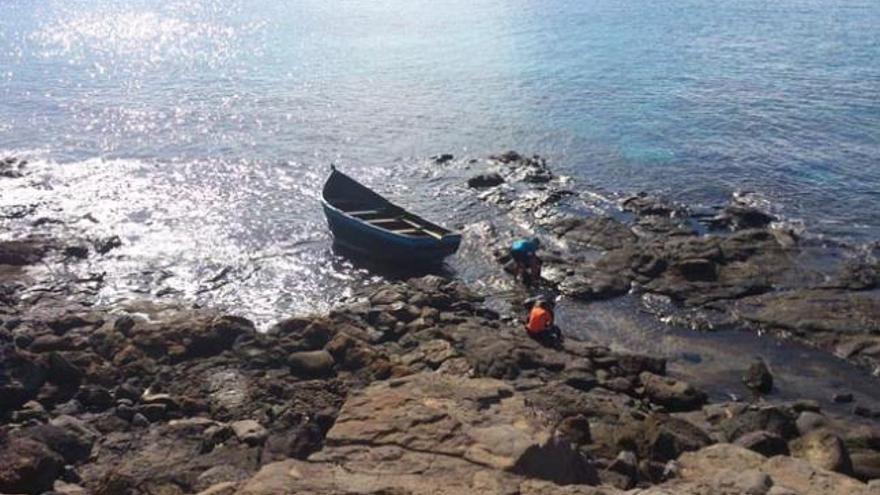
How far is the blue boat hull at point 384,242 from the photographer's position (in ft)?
98.4

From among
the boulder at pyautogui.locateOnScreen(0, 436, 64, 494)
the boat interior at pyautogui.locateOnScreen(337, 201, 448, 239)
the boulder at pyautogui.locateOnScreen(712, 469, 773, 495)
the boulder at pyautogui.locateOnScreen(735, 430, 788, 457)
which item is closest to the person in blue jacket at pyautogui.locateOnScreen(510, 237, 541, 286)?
the boat interior at pyautogui.locateOnScreen(337, 201, 448, 239)

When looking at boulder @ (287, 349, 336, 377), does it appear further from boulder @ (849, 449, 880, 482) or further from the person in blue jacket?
boulder @ (849, 449, 880, 482)

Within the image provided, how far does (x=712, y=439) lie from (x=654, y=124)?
3265 cm

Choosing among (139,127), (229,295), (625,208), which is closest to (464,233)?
(625,208)

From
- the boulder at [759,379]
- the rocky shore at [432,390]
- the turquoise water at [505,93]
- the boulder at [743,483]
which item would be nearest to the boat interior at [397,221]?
the rocky shore at [432,390]

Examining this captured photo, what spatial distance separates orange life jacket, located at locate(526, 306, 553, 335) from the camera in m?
24.2

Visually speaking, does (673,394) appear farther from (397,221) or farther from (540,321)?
(397,221)

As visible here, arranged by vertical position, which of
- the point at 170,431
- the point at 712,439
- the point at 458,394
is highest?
the point at 458,394

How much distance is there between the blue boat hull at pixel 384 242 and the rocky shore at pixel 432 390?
4.94ft

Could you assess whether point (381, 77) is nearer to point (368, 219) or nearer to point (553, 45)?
point (553, 45)

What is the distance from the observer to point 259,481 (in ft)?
39.2

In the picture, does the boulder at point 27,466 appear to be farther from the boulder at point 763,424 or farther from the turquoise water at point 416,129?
the boulder at point 763,424

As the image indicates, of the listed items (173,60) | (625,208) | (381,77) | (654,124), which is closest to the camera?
(625,208)

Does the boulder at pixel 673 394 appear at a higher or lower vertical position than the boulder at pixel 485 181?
lower
